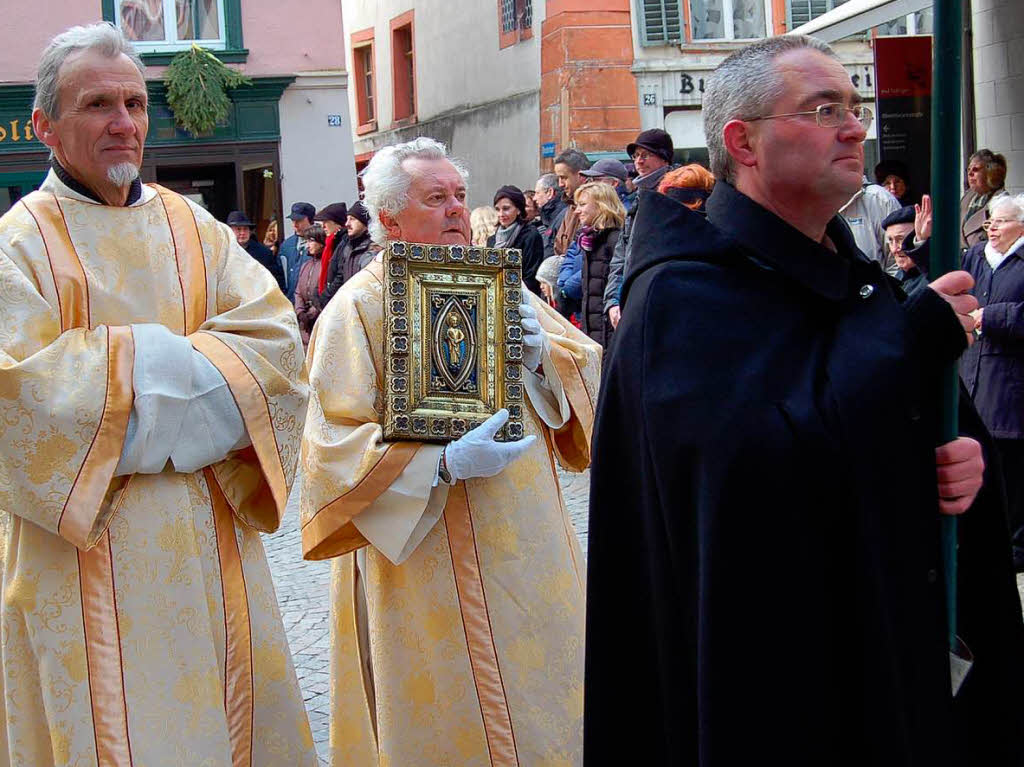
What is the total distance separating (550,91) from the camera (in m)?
20.8

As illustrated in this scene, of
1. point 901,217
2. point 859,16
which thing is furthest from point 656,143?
point 859,16

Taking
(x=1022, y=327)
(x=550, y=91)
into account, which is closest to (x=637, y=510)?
(x=1022, y=327)

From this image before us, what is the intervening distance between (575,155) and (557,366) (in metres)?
6.72

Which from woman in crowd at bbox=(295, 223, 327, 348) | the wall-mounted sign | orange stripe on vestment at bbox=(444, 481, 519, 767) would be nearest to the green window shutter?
woman in crowd at bbox=(295, 223, 327, 348)

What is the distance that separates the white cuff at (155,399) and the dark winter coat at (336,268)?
27.1 ft

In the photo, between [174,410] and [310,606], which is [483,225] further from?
[174,410]

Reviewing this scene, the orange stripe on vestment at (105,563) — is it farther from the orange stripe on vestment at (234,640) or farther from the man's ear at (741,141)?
the man's ear at (741,141)

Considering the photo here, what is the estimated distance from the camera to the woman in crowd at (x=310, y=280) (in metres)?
12.6

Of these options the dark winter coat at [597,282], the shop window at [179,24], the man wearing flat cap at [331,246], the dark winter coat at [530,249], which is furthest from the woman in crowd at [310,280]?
the shop window at [179,24]

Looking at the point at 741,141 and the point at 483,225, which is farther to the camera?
the point at 483,225

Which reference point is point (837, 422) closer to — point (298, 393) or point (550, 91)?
point (298, 393)

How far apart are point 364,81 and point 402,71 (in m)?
2.22

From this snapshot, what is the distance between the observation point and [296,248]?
15.1m

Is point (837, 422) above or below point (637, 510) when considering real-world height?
above
